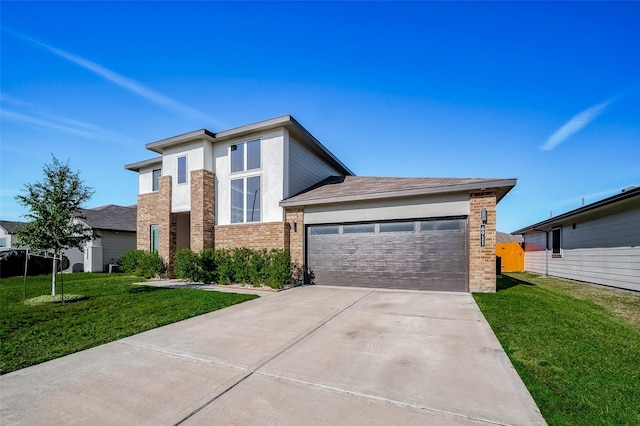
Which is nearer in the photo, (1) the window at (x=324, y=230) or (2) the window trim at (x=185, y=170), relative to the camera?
(1) the window at (x=324, y=230)

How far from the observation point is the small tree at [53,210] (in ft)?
25.8

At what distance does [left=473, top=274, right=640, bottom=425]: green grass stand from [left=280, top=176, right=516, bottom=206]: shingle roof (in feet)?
11.2

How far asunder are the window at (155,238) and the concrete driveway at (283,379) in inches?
425

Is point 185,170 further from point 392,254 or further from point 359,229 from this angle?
point 392,254

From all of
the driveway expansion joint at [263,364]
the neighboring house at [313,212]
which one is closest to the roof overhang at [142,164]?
the neighboring house at [313,212]

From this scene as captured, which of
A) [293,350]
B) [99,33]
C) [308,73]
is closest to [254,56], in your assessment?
[308,73]

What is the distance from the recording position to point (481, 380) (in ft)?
10.5

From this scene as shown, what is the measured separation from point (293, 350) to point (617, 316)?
7.20 meters

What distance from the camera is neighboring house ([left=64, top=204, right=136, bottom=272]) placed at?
58.3 feet

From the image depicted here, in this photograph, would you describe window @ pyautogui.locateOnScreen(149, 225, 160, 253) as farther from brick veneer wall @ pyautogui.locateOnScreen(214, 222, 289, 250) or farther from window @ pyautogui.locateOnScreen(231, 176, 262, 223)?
window @ pyautogui.locateOnScreen(231, 176, 262, 223)

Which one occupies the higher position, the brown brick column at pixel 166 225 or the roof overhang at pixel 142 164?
the roof overhang at pixel 142 164

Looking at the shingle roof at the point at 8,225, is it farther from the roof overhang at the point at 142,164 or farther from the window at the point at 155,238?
the window at the point at 155,238

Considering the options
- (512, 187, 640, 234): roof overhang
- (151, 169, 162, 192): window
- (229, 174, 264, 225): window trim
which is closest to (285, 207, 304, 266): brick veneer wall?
(229, 174, 264, 225): window trim

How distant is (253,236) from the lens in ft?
39.7
